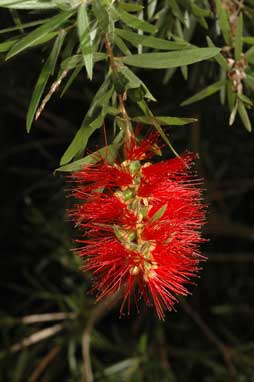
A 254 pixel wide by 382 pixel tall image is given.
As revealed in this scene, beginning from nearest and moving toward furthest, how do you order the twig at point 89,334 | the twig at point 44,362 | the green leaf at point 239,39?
the green leaf at point 239,39 < the twig at point 89,334 < the twig at point 44,362

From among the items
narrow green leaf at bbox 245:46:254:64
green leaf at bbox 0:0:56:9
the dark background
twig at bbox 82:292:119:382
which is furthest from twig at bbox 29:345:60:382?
green leaf at bbox 0:0:56:9

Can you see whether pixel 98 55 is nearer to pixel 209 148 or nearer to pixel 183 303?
pixel 209 148

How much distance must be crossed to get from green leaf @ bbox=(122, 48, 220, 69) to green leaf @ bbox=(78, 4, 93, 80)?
0.34 feet

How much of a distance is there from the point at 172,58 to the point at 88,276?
1.39 metres

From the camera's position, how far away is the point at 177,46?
42.1 inches

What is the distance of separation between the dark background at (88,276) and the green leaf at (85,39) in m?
0.95

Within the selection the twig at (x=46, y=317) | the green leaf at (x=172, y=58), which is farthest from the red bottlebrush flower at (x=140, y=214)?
the twig at (x=46, y=317)

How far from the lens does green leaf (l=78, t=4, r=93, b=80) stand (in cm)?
99

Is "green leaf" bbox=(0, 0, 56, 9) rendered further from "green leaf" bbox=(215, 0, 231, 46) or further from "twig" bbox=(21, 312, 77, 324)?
"twig" bbox=(21, 312, 77, 324)

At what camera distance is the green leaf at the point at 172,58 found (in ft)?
3.38

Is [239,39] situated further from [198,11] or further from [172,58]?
[172,58]

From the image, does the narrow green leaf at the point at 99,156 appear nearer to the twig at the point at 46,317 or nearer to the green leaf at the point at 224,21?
the green leaf at the point at 224,21

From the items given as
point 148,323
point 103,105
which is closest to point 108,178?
point 103,105

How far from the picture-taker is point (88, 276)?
2.34 m
